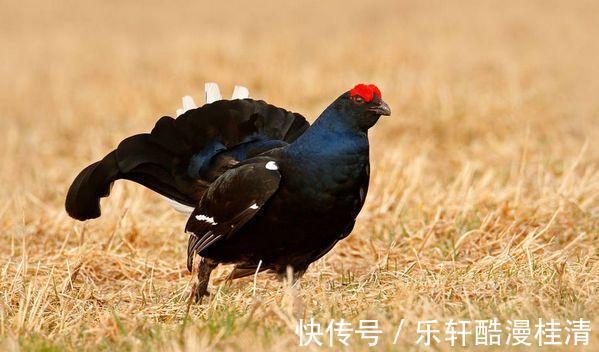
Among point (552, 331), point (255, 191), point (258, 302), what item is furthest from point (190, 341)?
point (552, 331)

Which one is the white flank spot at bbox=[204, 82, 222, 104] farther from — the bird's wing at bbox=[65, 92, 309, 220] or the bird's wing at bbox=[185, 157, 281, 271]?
the bird's wing at bbox=[185, 157, 281, 271]

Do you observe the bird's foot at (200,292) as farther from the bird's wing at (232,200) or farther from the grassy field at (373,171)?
the bird's wing at (232,200)

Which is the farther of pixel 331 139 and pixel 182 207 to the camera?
pixel 182 207

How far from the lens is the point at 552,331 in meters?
3.29

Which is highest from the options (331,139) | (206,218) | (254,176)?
(331,139)

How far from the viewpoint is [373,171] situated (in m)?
6.56

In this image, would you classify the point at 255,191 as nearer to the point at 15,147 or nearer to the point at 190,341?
the point at 190,341

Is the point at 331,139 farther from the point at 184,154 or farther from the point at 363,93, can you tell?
the point at 184,154

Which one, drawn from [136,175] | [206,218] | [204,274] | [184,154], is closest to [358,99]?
[206,218]

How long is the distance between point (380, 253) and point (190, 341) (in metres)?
2.05

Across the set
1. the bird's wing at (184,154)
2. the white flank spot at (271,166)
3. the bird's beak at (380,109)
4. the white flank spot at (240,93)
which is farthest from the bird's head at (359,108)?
the white flank spot at (240,93)

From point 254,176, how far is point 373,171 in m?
2.66

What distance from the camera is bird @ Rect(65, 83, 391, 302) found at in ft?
12.8

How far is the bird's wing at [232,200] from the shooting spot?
3.96 meters
